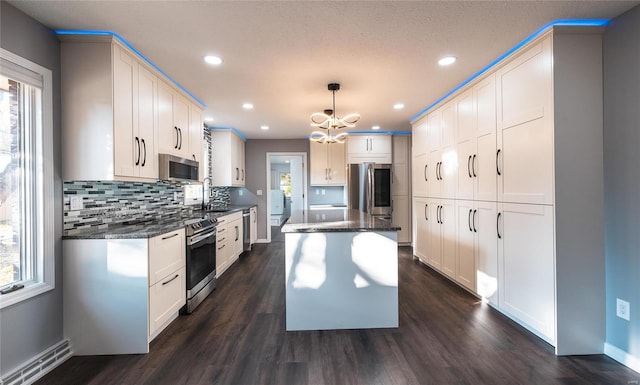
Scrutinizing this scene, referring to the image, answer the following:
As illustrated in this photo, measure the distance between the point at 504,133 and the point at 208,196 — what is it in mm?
4499

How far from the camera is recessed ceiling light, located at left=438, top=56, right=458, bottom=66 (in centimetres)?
259

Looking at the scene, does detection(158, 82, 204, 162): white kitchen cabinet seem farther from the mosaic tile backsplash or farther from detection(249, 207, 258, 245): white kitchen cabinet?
detection(249, 207, 258, 245): white kitchen cabinet

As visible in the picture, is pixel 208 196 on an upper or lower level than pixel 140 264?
upper

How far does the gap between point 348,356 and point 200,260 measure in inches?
73.7

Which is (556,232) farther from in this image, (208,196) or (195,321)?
(208,196)

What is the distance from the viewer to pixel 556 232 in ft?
6.85

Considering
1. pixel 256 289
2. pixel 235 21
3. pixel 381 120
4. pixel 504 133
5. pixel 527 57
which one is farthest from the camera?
pixel 381 120

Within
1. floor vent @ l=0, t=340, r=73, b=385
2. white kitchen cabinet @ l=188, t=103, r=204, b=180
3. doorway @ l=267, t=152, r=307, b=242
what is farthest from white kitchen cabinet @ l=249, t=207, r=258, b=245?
floor vent @ l=0, t=340, r=73, b=385

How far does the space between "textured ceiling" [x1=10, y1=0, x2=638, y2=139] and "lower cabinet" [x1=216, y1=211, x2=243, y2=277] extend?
5.91 ft

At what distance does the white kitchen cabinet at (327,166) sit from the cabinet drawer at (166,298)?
3762 mm

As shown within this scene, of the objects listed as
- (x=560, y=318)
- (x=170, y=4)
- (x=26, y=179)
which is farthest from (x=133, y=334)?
(x=560, y=318)

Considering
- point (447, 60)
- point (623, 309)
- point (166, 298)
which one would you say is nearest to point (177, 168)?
point (166, 298)

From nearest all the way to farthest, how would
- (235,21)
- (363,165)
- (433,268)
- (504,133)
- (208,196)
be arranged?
(235,21) < (504,133) < (433,268) < (208,196) < (363,165)

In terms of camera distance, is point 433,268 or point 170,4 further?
point 433,268
